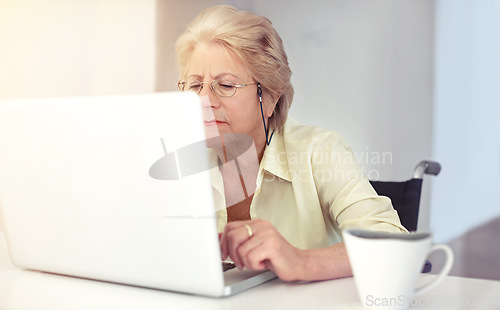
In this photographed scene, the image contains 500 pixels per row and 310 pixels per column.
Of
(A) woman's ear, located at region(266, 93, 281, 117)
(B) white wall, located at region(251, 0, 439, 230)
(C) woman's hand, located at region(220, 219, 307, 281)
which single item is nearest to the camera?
(C) woman's hand, located at region(220, 219, 307, 281)

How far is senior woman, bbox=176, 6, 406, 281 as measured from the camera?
1283 mm

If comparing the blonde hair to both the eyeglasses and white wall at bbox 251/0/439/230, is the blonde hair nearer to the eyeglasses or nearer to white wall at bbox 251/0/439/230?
the eyeglasses

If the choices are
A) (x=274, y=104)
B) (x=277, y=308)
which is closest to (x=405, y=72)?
(x=274, y=104)

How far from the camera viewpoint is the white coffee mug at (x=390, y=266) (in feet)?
2.13

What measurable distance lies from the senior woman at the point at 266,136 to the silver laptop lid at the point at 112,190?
484mm

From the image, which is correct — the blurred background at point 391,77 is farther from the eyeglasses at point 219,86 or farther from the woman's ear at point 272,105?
the eyeglasses at point 219,86

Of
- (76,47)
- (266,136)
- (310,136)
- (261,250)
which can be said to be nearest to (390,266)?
(261,250)

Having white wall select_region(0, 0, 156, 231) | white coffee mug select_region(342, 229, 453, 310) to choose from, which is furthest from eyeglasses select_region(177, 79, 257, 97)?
white wall select_region(0, 0, 156, 231)

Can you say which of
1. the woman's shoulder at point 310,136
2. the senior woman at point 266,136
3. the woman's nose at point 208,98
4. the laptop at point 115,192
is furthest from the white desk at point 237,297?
the woman's nose at point 208,98

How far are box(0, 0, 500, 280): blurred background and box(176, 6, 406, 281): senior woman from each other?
75 centimetres

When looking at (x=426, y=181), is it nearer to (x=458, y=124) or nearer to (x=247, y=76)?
(x=458, y=124)

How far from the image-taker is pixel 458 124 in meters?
2.07

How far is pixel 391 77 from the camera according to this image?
218 cm

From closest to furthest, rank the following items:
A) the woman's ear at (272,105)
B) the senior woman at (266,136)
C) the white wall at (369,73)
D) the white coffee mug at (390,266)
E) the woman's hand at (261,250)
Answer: the white coffee mug at (390,266) < the woman's hand at (261,250) < the senior woman at (266,136) < the woman's ear at (272,105) < the white wall at (369,73)
